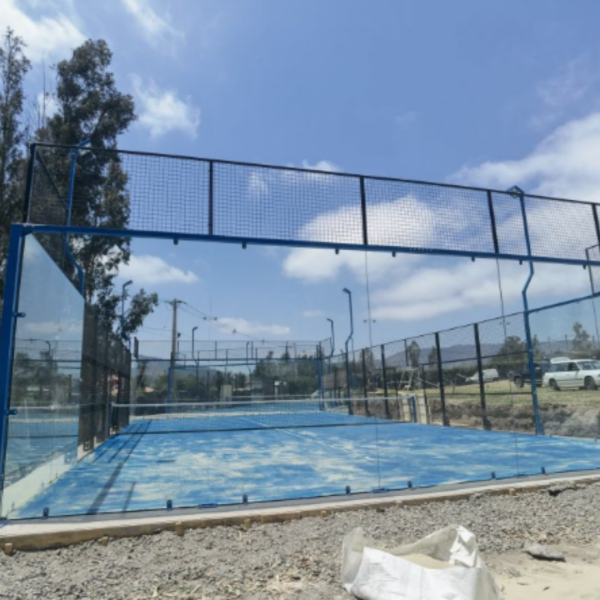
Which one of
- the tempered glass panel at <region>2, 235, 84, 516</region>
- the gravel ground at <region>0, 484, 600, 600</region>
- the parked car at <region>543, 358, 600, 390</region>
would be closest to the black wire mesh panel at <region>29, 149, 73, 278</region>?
the tempered glass panel at <region>2, 235, 84, 516</region>

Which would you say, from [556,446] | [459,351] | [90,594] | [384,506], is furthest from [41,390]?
[459,351]

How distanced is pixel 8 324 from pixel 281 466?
4.29 m

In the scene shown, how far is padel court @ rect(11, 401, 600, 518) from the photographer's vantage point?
16.7ft

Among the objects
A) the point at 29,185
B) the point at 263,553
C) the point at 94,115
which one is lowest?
the point at 263,553

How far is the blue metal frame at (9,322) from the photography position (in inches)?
162

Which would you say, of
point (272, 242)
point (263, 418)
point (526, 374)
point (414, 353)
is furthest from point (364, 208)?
point (263, 418)

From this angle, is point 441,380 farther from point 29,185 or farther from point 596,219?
point 29,185

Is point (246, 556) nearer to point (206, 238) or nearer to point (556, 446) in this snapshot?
point (206, 238)

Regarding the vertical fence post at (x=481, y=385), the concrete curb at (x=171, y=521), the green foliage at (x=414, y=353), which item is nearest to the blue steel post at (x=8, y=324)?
the concrete curb at (x=171, y=521)

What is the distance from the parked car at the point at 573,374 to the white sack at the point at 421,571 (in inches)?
360

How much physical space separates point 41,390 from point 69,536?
181 centimetres

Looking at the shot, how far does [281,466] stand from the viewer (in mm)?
7141

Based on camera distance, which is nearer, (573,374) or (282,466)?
(282,466)

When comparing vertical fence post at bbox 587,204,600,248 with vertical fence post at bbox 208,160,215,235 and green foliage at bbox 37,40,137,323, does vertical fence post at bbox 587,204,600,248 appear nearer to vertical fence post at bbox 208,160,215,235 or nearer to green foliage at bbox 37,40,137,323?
vertical fence post at bbox 208,160,215,235
